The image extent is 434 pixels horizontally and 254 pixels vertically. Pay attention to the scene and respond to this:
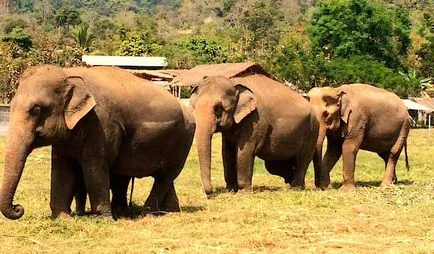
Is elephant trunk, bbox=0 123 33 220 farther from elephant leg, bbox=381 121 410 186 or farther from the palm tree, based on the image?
the palm tree

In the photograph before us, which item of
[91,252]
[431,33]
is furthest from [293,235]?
[431,33]

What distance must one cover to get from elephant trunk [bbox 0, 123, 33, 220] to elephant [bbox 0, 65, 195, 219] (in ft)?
0.03

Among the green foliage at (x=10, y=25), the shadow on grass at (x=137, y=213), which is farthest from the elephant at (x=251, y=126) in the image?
the green foliage at (x=10, y=25)

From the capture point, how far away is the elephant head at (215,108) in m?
11.8

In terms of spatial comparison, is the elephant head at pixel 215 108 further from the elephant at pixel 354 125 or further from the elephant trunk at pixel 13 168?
the elephant trunk at pixel 13 168

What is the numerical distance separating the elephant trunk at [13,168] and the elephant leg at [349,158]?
7301mm

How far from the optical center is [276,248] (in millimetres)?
7414

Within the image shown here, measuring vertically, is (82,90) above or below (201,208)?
above

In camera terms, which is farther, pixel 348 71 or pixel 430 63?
pixel 430 63

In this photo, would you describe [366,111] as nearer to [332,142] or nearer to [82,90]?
[332,142]

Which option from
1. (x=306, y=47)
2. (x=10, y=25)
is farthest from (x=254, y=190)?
(x=10, y=25)

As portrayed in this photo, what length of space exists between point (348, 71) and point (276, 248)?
146ft

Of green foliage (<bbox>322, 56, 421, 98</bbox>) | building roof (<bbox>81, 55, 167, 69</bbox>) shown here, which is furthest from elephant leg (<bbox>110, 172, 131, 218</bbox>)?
building roof (<bbox>81, 55, 167, 69</bbox>)

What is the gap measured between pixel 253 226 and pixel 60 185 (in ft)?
7.46
